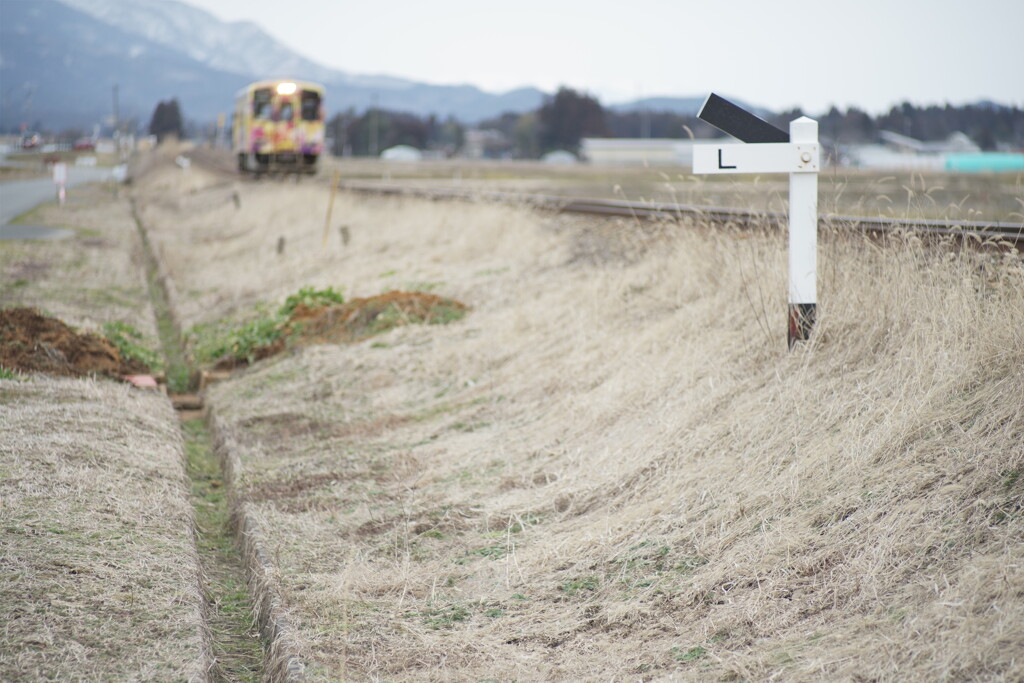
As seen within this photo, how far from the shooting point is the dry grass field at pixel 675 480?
11.9ft

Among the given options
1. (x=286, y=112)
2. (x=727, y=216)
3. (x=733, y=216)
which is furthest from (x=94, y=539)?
Result: (x=286, y=112)

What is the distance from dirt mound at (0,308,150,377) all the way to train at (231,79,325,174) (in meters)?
23.7

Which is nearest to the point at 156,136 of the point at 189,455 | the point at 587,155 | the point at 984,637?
the point at 587,155

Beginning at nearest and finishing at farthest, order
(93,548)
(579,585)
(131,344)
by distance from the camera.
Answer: (579,585), (93,548), (131,344)

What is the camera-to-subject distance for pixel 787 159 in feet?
18.3

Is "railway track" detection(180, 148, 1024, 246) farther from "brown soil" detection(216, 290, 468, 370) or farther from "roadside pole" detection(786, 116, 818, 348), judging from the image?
"brown soil" detection(216, 290, 468, 370)

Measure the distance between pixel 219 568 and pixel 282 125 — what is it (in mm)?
29788

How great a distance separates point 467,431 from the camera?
7164mm

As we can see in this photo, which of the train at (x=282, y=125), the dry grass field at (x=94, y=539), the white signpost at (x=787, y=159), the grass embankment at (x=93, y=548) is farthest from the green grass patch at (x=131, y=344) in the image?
the train at (x=282, y=125)

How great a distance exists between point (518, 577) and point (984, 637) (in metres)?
2.23

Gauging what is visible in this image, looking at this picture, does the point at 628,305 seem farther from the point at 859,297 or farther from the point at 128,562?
the point at 128,562

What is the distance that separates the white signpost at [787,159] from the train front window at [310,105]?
93.7 feet

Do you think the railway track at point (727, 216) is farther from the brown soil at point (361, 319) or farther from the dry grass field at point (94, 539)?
the dry grass field at point (94, 539)

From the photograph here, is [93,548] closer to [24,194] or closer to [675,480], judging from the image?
[675,480]
